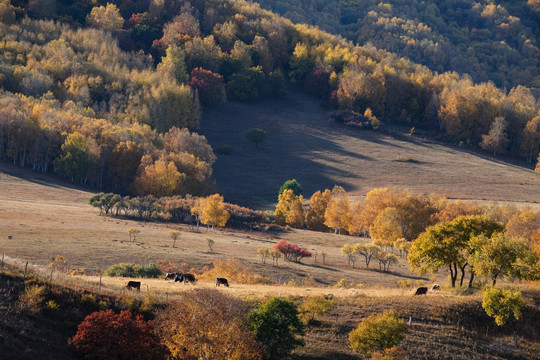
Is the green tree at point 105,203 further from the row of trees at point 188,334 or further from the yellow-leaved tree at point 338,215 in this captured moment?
the row of trees at point 188,334

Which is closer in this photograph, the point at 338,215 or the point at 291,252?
the point at 291,252

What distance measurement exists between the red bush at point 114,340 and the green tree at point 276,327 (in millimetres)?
8126

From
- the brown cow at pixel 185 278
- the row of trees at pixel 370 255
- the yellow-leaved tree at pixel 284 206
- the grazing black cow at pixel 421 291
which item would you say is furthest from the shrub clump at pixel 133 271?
the yellow-leaved tree at pixel 284 206

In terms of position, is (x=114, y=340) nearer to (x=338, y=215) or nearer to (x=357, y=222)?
(x=357, y=222)

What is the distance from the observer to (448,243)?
67.0 m

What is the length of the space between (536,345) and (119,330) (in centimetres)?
3594

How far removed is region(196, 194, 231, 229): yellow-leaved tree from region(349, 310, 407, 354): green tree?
235ft

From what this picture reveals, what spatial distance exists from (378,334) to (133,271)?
108ft

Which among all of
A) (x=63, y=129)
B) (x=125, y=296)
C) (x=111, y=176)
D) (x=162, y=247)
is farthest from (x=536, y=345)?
(x=63, y=129)

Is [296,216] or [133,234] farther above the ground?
[296,216]

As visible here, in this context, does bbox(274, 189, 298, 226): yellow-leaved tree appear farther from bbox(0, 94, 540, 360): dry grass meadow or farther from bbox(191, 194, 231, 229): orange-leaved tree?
bbox(191, 194, 231, 229): orange-leaved tree

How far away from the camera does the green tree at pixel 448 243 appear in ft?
221

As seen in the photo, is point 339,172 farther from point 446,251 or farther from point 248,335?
point 248,335

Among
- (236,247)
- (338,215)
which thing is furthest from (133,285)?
(338,215)
